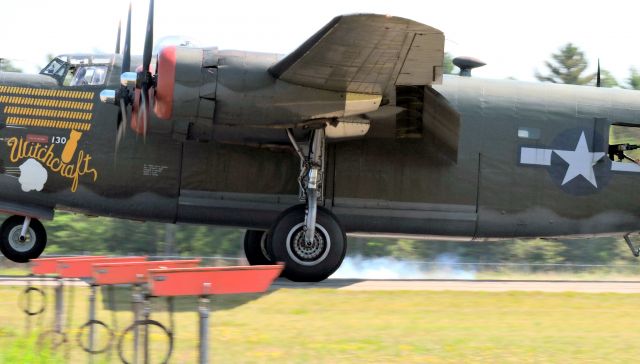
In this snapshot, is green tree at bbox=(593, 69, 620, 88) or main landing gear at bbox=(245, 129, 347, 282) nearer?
main landing gear at bbox=(245, 129, 347, 282)

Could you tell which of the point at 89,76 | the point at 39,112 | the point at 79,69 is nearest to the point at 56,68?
the point at 79,69

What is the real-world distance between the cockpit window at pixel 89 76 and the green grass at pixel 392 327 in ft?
14.6

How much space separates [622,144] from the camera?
59.4ft

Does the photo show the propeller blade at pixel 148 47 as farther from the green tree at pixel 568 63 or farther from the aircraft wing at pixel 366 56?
the green tree at pixel 568 63

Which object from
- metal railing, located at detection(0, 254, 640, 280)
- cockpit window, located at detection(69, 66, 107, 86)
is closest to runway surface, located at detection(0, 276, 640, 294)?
cockpit window, located at detection(69, 66, 107, 86)

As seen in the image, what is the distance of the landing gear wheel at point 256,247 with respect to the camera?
61.3ft

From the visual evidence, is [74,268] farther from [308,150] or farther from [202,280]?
[308,150]

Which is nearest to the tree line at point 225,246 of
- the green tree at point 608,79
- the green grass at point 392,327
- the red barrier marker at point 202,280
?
the green tree at point 608,79

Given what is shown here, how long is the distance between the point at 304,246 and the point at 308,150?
1759mm

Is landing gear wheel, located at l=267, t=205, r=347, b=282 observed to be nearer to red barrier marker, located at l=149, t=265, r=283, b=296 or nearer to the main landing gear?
the main landing gear

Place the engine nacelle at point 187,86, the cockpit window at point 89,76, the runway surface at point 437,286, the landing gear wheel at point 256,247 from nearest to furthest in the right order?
the engine nacelle at point 187,86, the runway surface at point 437,286, the cockpit window at point 89,76, the landing gear wheel at point 256,247

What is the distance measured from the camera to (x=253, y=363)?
356 inches

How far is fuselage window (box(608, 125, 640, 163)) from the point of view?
18031 mm

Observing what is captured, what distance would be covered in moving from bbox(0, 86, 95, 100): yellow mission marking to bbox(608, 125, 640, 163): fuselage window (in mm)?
10614
